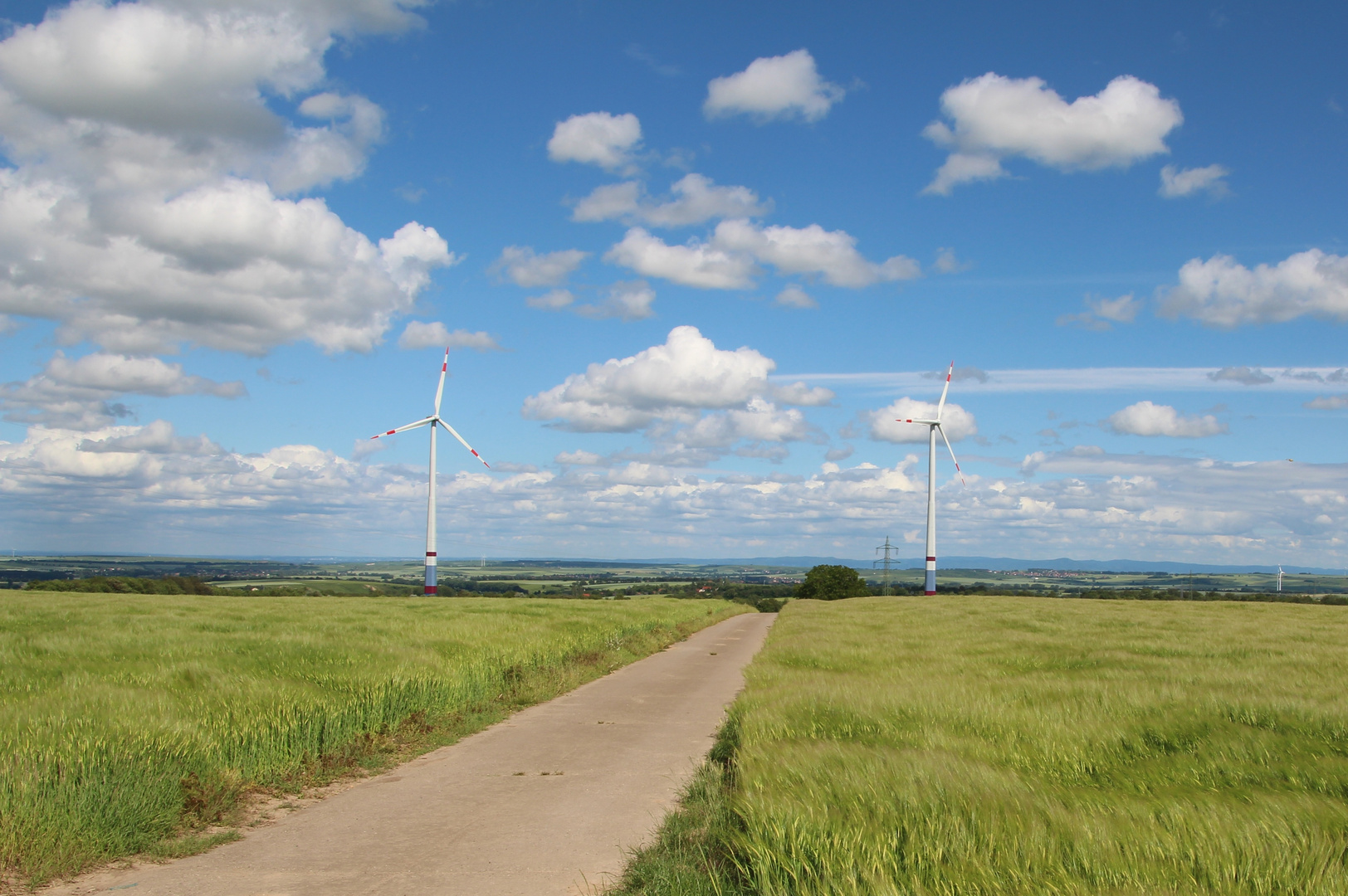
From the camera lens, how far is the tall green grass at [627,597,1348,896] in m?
5.29

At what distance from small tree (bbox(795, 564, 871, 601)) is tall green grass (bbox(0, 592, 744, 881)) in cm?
9347

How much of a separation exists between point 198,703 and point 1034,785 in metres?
9.94

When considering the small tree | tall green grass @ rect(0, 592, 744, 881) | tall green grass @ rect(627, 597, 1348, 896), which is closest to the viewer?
tall green grass @ rect(627, 597, 1348, 896)

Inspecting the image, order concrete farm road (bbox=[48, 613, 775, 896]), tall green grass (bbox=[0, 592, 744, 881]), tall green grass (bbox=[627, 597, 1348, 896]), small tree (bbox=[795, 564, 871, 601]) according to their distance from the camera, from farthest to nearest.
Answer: small tree (bbox=[795, 564, 871, 601])
tall green grass (bbox=[0, 592, 744, 881])
concrete farm road (bbox=[48, 613, 775, 896])
tall green grass (bbox=[627, 597, 1348, 896])

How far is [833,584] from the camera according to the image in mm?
118625

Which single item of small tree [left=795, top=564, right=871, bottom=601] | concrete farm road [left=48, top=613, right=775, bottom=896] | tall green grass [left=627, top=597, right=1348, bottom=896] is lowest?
small tree [left=795, top=564, right=871, bottom=601]

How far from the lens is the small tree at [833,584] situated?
117188 mm

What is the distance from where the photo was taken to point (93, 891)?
6781mm

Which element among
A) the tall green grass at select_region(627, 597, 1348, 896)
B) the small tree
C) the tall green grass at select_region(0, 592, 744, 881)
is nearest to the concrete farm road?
the tall green grass at select_region(0, 592, 744, 881)

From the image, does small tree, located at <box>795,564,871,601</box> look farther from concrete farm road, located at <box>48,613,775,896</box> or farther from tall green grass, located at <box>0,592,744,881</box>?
concrete farm road, located at <box>48,613,775,896</box>

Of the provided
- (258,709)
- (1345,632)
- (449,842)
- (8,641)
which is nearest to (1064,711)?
(449,842)

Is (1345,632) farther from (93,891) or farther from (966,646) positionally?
(93,891)

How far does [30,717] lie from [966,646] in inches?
799

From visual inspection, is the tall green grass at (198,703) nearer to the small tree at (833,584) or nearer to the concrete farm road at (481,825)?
the concrete farm road at (481,825)
